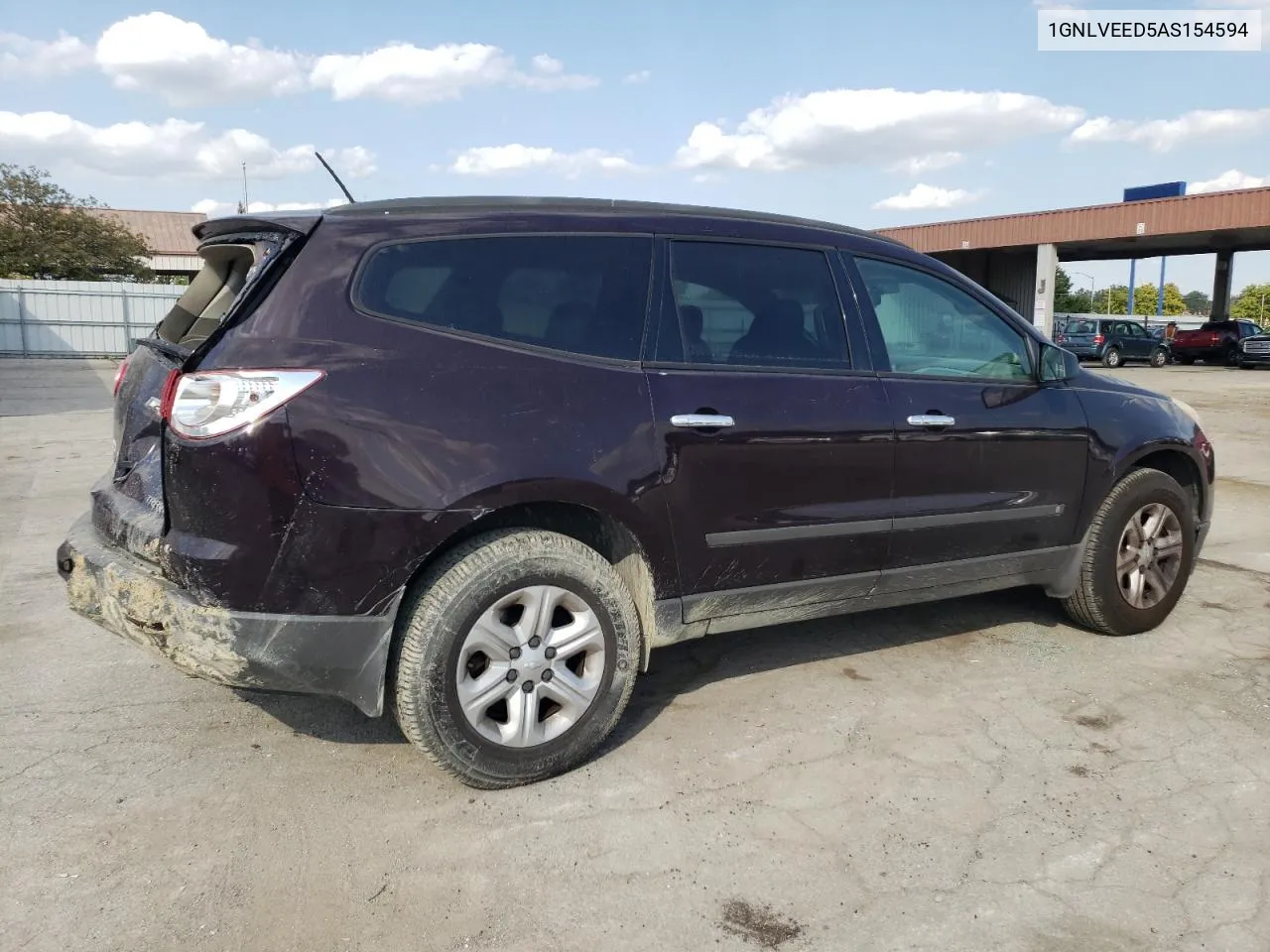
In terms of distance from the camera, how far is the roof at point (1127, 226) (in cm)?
2680

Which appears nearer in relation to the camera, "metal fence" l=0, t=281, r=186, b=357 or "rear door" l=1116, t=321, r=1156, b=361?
"metal fence" l=0, t=281, r=186, b=357

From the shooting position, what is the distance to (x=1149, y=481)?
173 inches

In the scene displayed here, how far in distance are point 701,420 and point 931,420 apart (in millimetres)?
1034

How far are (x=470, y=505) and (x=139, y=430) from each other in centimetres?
126

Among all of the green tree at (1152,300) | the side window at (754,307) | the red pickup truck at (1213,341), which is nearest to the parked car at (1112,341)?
the red pickup truck at (1213,341)

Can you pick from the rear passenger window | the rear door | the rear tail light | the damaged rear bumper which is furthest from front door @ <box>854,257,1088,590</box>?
the rear door

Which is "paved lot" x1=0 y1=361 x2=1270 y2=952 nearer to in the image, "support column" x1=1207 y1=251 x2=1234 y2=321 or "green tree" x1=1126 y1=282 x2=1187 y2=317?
"support column" x1=1207 y1=251 x2=1234 y2=321

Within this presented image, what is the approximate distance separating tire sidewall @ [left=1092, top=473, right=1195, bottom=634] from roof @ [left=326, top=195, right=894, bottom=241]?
6.33 feet

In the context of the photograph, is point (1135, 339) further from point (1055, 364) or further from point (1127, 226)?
point (1055, 364)

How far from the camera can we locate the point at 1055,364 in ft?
13.5

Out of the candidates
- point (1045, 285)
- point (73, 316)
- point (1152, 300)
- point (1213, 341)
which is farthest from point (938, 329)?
point (1152, 300)

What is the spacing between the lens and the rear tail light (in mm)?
2652

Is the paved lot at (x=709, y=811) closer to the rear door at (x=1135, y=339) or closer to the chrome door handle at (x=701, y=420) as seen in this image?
the chrome door handle at (x=701, y=420)

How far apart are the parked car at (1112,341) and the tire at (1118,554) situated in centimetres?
2929
